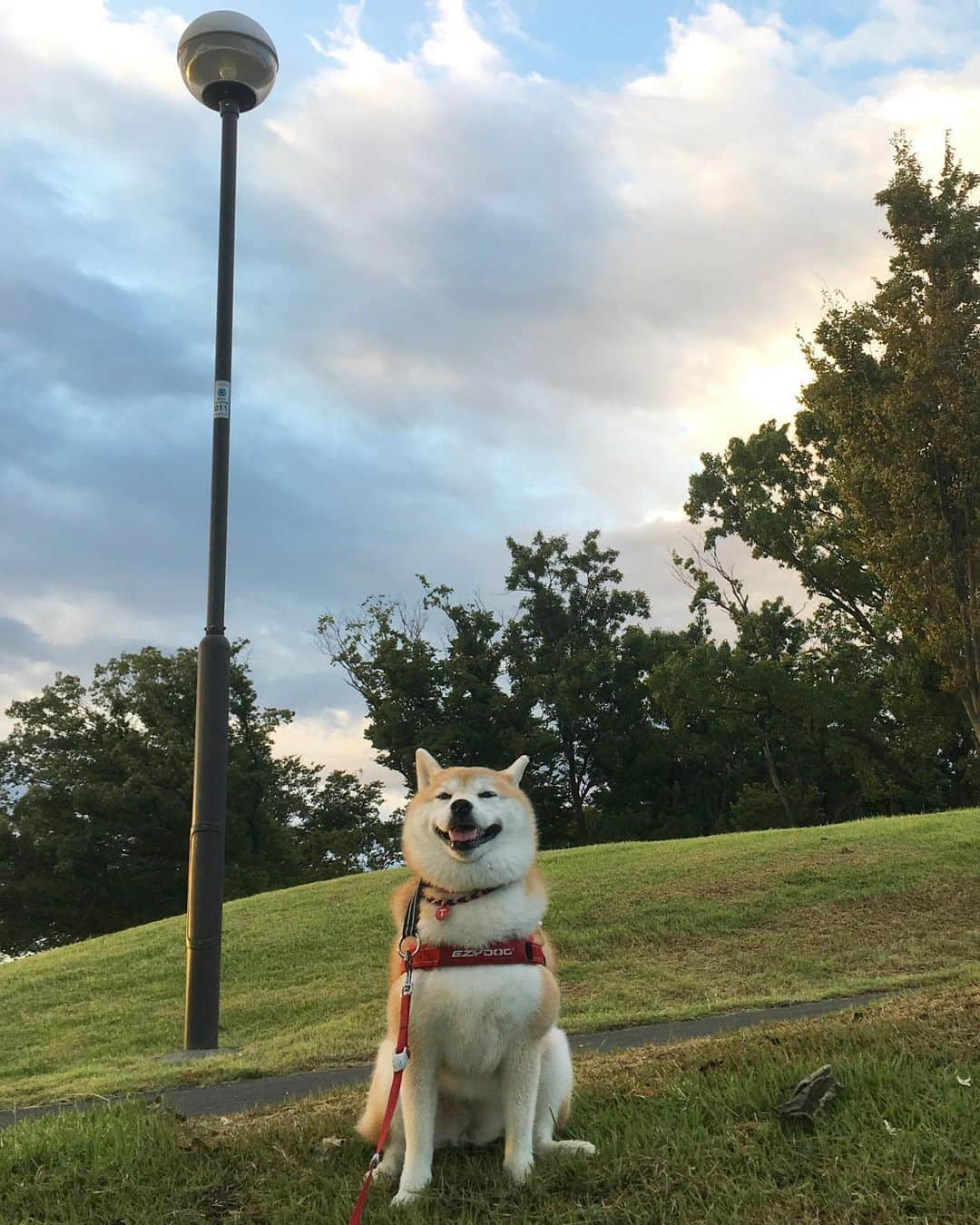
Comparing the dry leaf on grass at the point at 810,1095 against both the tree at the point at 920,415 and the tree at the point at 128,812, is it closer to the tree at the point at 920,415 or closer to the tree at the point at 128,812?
the tree at the point at 920,415

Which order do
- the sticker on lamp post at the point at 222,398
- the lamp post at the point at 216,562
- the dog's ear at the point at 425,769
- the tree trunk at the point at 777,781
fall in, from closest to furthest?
the dog's ear at the point at 425,769
the lamp post at the point at 216,562
the sticker on lamp post at the point at 222,398
the tree trunk at the point at 777,781

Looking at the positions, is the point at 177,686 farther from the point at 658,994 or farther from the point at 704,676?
the point at 658,994

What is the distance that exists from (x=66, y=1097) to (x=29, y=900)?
97.4 ft

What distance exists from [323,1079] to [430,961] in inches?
166

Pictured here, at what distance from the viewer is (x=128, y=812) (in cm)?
3294

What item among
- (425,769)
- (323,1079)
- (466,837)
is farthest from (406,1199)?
(323,1079)

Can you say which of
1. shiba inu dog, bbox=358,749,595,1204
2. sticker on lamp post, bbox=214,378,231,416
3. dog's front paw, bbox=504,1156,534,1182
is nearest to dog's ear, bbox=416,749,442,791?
shiba inu dog, bbox=358,749,595,1204

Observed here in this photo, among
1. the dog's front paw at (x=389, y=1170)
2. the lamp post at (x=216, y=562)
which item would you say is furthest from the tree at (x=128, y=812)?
the dog's front paw at (x=389, y=1170)

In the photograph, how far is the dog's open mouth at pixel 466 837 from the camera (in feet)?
11.0

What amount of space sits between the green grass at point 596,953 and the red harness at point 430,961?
15.0 ft

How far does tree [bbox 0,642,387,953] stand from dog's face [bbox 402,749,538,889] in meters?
30.6

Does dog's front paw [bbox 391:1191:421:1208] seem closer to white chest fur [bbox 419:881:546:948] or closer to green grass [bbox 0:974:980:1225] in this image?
green grass [bbox 0:974:980:1225]

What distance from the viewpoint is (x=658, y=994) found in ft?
31.7

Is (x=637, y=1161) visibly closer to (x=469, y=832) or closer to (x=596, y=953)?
(x=469, y=832)
